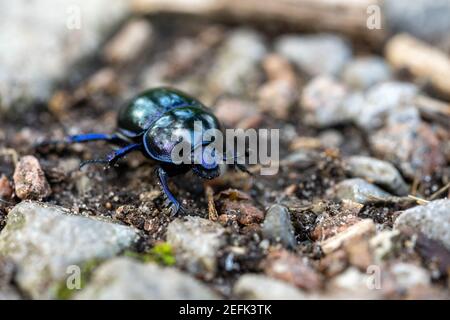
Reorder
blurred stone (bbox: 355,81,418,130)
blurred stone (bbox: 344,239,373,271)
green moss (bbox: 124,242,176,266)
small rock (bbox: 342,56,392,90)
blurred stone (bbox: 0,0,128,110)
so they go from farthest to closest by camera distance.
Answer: small rock (bbox: 342,56,392,90), blurred stone (bbox: 0,0,128,110), blurred stone (bbox: 355,81,418,130), green moss (bbox: 124,242,176,266), blurred stone (bbox: 344,239,373,271)

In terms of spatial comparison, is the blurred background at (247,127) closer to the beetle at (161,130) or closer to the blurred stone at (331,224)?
the blurred stone at (331,224)

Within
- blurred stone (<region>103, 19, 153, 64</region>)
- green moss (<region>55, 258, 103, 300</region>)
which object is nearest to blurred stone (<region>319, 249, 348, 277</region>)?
green moss (<region>55, 258, 103, 300</region>)

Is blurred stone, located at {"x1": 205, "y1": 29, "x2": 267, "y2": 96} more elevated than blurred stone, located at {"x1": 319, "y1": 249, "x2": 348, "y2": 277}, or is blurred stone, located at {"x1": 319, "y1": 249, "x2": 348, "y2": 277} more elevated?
blurred stone, located at {"x1": 205, "y1": 29, "x2": 267, "y2": 96}

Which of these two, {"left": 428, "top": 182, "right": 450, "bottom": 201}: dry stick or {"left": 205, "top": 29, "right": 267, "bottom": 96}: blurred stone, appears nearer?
{"left": 428, "top": 182, "right": 450, "bottom": 201}: dry stick

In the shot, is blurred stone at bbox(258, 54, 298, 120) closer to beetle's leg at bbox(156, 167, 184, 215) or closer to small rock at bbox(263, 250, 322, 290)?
beetle's leg at bbox(156, 167, 184, 215)

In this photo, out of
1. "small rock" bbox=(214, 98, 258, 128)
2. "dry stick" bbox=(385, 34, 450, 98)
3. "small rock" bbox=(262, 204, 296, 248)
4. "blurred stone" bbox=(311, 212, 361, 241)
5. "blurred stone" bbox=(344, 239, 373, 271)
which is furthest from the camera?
"dry stick" bbox=(385, 34, 450, 98)

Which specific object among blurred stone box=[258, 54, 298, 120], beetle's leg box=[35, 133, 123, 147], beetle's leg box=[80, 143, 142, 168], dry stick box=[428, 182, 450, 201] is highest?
blurred stone box=[258, 54, 298, 120]

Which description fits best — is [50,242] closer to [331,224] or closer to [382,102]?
[331,224]

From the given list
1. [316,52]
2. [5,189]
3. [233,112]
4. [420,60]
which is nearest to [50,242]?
[5,189]
